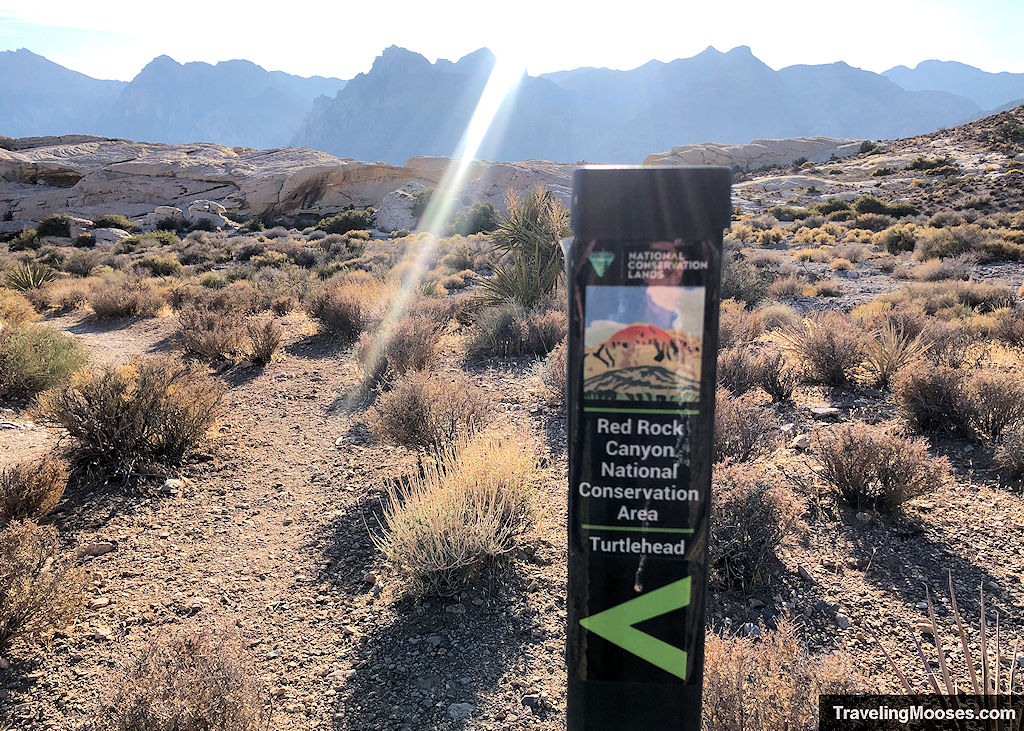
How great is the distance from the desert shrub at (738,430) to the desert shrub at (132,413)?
457 cm

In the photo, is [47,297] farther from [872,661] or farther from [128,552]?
[872,661]

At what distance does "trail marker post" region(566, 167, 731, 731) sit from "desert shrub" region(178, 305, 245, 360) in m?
8.05

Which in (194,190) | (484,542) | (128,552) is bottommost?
(128,552)

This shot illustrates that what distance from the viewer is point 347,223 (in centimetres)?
3173

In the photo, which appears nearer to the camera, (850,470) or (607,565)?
(607,565)

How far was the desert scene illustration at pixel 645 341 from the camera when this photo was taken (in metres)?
1.24

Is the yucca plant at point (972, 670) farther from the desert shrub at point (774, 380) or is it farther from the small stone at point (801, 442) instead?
the desert shrub at point (774, 380)

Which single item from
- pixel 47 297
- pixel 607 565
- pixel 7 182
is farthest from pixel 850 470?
pixel 7 182

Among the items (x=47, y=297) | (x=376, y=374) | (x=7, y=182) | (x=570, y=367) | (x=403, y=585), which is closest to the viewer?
(x=570, y=367)

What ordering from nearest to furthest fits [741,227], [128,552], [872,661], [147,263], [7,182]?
[872,661] → [128,552] → [147,263] → [741,227] → [7,182]

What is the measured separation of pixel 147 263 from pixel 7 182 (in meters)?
28.4

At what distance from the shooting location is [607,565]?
52.8 inches

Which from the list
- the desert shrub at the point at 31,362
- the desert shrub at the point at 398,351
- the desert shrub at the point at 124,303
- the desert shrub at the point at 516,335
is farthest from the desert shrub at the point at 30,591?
the desert shrub at the point at 124,303

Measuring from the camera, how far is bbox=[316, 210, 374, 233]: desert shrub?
31.4 metres
